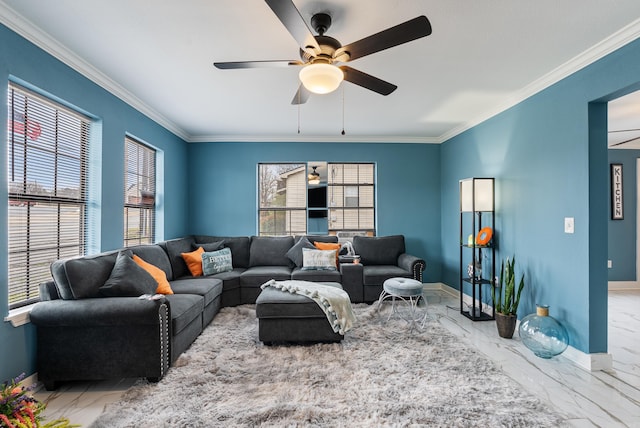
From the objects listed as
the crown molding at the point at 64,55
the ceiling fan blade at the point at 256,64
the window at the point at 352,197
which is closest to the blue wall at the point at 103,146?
the crown molding at the point at 64,55

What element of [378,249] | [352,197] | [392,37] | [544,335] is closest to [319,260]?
[378,249]

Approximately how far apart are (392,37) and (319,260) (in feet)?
10.5

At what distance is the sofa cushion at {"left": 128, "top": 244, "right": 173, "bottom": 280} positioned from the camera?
3.39 m

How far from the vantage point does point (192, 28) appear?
87.7 inches

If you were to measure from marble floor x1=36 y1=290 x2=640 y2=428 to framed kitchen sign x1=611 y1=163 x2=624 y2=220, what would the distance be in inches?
107

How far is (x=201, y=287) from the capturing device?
3.44 meters

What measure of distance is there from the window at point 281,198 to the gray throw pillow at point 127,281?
8.75 ft

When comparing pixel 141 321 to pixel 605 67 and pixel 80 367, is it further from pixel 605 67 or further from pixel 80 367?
pixel 605 67

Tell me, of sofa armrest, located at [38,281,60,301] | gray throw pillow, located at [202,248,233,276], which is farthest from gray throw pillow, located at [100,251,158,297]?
gray throw pillow, located at [202,248,233,276]

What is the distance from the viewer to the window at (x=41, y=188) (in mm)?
2248

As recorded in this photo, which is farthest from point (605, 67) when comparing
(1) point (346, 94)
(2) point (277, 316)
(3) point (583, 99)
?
(2) point (277, 316)

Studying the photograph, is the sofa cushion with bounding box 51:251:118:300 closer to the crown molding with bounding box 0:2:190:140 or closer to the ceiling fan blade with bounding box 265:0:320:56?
the crown molding with bounding box 0:2:190:140

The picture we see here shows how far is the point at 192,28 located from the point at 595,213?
348 cm

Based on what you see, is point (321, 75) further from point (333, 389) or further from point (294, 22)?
point (333, 389)
